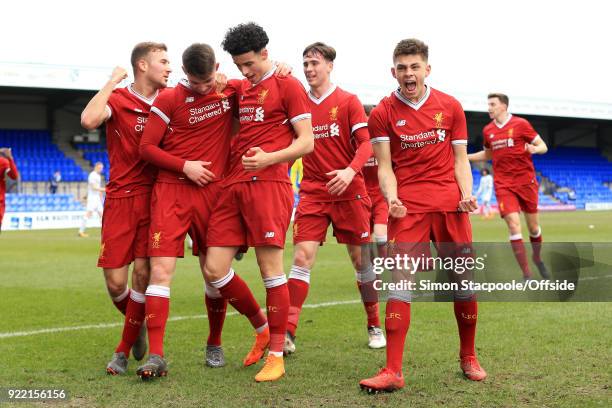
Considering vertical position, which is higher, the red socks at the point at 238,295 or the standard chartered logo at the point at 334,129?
the standard chartered logo at the point at 334,129

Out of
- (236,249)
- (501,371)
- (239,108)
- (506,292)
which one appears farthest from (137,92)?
(506,292)

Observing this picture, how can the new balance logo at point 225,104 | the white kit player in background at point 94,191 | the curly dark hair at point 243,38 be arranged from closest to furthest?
1. the curly dark hair at point 243,38
2. the new balance logo at point 225,104
3. the white kit player in background at point 94,191

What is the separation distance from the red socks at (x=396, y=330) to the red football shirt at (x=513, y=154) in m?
5.98

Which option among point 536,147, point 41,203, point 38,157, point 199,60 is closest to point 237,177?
point 199,60

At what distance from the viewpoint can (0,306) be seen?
340 inches

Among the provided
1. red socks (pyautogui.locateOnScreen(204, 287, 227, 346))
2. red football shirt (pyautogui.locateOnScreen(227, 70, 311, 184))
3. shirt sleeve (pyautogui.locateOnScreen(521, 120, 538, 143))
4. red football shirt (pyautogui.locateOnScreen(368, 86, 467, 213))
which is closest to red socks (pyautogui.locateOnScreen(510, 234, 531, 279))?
shirt sleeve (pyautogui.locateOnScreen(521, 120, 538, 143))

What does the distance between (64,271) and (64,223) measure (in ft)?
56.1

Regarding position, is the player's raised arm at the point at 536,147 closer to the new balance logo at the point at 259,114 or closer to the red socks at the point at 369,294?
the red socks at the point at 369,294

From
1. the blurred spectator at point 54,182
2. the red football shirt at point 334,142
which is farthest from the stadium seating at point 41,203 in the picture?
the red football shirt at point 334,142

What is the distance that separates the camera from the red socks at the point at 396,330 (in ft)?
15.5

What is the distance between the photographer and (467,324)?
515 centimetres

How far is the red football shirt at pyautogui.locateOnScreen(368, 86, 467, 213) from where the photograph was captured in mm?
5137

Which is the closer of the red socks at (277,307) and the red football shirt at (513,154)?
the red socks at (277,307)

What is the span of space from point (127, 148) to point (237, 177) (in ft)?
2.76
